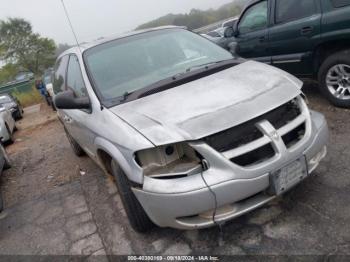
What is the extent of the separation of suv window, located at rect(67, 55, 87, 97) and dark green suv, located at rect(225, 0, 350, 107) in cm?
189

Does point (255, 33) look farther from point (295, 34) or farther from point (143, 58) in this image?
point (143, 58)

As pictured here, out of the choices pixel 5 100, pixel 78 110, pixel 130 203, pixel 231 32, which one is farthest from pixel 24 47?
pixel 130 203

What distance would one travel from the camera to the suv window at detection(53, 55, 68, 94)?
4.50 m

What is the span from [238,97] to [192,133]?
0.54 m

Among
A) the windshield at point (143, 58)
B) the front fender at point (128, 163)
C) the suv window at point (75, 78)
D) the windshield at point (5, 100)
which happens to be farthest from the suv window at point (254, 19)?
the windshield at point (5, 100)

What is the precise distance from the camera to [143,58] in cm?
353

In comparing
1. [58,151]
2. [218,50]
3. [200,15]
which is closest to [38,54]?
[200,15]

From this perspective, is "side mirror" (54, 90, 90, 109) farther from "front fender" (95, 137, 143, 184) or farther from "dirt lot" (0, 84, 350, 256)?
"dirt lot" (0, 84, 350, 256)

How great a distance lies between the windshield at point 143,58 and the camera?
10.7 ft

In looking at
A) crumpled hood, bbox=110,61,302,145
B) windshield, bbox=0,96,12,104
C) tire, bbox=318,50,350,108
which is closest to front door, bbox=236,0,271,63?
tire, bbox=318,50,350,108

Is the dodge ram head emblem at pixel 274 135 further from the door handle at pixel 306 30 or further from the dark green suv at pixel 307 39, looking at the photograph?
the door handle at pixel 306 30

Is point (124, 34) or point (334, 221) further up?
point (124, 34)

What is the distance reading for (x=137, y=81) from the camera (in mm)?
3279

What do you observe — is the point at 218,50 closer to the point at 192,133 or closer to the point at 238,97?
the point at 238,97
